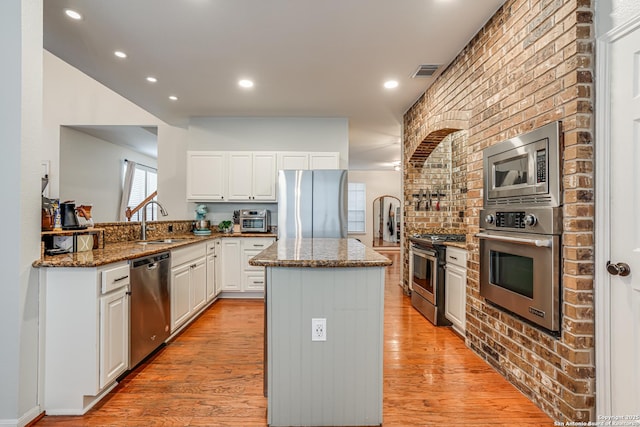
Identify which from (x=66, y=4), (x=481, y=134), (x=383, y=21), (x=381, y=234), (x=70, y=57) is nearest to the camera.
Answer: (x=66, y=4)

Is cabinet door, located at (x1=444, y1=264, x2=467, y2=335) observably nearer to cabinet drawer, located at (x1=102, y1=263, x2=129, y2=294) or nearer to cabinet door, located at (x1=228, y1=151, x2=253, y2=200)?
cabinet drawer, located at (x1=102, y1=263, x2=129, y2=294)

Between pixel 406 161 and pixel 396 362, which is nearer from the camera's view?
pixel 396 362

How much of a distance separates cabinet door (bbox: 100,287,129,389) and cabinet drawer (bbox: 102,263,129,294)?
41 millimetres

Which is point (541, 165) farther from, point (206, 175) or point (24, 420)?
point (206, 175)

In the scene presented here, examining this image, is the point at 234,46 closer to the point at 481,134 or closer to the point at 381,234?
the point at 481,134

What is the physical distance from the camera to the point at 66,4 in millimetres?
2297

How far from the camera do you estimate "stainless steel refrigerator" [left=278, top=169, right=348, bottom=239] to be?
4371mm

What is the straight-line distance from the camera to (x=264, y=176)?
472cm

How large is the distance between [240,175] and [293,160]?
31.3 inches

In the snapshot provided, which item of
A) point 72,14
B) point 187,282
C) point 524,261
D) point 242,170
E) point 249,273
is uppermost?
point 72,14

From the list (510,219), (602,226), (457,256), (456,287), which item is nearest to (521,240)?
(510,219)

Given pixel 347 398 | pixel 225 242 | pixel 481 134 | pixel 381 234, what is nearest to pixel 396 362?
pixel 347 398

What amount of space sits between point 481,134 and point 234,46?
2.21m

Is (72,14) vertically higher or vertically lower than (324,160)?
higher
